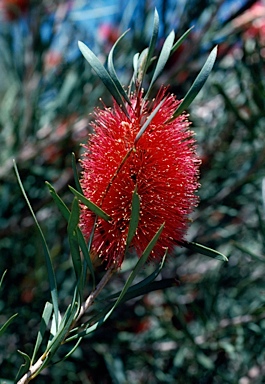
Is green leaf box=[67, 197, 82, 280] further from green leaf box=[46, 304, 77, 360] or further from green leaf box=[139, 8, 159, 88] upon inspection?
green leaf box=[139, 8, 159, 88]

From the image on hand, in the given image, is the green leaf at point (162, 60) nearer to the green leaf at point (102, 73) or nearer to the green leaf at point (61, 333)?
the green leaf at point (102, 73)

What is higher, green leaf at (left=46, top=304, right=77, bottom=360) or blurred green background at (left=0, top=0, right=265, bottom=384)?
green leaf at (left=46, top=304, right=77, bottom=360)

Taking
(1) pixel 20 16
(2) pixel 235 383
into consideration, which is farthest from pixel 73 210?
(1) pixel 20 16

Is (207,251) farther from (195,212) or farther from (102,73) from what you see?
(195,212)

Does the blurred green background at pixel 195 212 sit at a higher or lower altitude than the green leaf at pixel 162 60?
lower

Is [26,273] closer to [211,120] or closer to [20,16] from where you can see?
[211,120]

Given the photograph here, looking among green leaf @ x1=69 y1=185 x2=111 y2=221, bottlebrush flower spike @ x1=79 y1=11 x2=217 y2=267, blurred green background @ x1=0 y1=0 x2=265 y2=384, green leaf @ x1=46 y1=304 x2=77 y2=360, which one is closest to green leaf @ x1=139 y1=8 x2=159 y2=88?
bottlebrush flower spike @ x1=79 y1=11 x2=217 y2=267

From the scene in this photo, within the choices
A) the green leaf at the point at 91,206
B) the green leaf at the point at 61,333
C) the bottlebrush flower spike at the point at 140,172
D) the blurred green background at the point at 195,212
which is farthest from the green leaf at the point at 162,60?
the blurred green background at the point at 195,212
